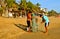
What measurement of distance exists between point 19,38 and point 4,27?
3.31 metres

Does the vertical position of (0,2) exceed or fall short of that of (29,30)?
it exceeds it

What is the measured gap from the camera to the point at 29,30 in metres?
15.9

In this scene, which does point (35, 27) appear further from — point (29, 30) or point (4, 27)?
point (4, 27)

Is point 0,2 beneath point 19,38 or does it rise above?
above

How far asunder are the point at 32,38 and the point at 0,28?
3450 mm

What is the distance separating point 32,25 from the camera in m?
15.9

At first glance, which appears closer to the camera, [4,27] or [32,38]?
[32,38]

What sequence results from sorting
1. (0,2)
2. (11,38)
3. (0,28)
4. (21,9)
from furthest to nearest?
(21,9) < (0,2) < (0,28) < (11,38)

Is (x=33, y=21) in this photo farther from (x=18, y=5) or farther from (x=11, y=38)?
(x=18, y=5)

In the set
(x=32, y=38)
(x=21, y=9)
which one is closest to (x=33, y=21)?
(x=32, y=38)

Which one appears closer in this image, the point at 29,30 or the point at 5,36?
the point at 5,36

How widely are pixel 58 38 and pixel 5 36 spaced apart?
11.2 feet

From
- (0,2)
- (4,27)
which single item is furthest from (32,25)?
(0,2)

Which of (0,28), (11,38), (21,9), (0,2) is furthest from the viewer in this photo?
(21,9)
